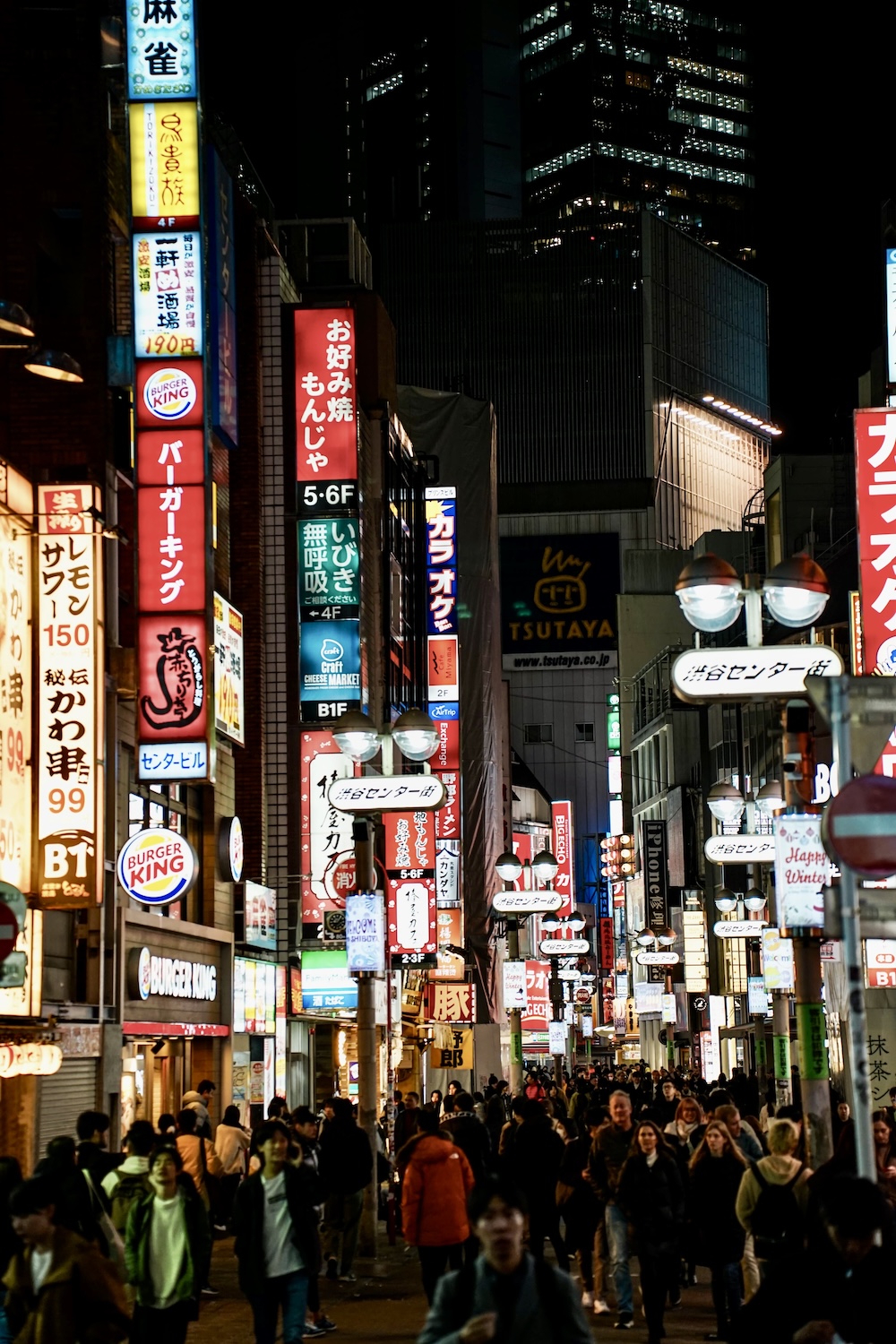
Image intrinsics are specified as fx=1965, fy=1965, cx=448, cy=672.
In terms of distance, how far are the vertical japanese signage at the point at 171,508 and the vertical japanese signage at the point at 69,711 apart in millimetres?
2210

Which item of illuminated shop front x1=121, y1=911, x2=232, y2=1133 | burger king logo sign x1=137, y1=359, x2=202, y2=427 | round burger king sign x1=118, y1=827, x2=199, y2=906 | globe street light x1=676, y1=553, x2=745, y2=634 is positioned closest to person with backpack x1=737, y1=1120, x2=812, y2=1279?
globe street light x1=676, y1=553, x2=745, y2=634

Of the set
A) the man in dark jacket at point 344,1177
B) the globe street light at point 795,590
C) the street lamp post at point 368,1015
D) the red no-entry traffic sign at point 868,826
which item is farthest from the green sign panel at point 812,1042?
the man in dark jacket at point 344,1177

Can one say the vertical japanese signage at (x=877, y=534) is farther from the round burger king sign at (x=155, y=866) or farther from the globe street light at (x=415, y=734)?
the round burger king sign at (x=155, y=866)

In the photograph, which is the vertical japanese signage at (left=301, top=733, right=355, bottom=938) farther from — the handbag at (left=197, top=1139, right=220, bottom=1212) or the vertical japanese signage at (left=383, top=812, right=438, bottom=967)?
the handbag at (left=197, top=1139, right=220, bottom=1212)

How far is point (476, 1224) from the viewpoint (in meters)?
6.92

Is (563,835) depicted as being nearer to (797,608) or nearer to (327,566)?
(327,566)

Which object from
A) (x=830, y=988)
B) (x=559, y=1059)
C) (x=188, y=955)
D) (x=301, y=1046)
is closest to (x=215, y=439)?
(x=188, y=955)

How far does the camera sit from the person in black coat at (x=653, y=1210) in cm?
1484

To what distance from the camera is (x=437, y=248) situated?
12219cm

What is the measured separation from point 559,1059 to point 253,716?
30686mm

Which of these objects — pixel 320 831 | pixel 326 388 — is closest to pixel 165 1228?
pixel 320 831

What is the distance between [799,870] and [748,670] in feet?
5.02

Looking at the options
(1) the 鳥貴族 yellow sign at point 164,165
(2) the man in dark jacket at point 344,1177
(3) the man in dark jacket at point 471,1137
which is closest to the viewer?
(3) the man in dark jacket at point 471,1137

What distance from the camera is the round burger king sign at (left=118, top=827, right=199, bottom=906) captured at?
23109mm
